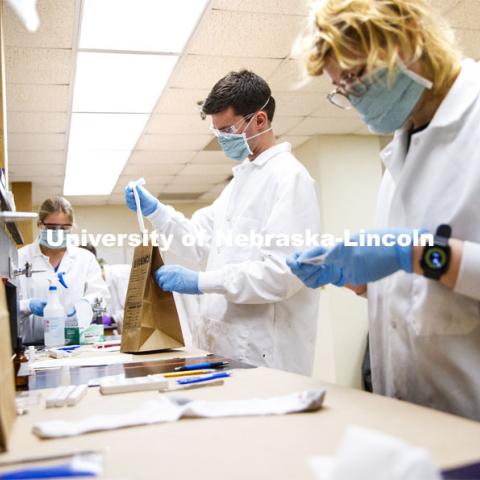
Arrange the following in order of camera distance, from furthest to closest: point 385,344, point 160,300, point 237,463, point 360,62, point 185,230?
point 185,230
point 160,300
point 385,344
point 360,62
point 237,463

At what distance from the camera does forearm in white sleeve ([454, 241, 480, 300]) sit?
3.00 feet

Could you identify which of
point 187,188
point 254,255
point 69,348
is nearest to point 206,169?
point 187,188

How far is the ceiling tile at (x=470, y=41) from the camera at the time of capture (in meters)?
3.30

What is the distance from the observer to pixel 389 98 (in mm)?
1126

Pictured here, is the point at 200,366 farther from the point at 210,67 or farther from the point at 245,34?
the point at 210,67

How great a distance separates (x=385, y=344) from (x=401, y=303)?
0.15m

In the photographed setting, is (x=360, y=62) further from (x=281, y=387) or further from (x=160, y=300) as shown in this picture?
(x=160, y=300)

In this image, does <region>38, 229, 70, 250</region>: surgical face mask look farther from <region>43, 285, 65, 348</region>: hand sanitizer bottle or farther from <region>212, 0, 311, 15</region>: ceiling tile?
<region>212, 0, 311, 15</region>: ceiling tile

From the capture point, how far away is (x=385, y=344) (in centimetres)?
124

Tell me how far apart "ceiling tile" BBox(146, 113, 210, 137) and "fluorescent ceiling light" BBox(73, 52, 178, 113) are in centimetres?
23

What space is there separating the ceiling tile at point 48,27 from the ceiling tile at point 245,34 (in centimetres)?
71

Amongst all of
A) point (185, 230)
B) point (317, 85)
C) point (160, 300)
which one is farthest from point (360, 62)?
point (317, 85)

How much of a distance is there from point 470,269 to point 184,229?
58.3 inches

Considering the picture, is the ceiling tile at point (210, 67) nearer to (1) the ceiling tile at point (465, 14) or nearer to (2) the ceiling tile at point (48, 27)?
(2) the ceiling tile at point (48, 27)
